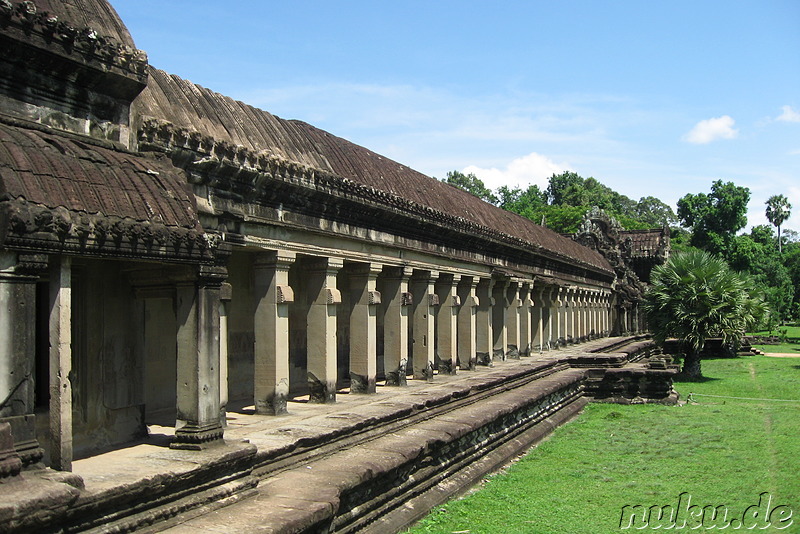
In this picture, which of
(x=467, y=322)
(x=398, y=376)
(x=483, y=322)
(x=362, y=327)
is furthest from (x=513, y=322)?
(x=362, y=327)

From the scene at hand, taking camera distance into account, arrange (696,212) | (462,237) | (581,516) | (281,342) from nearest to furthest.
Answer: (581,516)
(281,342)
(462,237)
(696,212)

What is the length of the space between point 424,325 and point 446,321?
4.96ft

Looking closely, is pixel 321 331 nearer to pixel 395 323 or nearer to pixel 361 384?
pixel 361 384

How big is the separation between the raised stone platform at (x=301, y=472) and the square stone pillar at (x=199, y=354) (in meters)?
0.32

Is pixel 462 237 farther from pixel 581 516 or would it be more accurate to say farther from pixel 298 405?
pixel 581 516

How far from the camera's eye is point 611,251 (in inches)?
1769

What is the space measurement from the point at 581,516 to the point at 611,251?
38616 mm

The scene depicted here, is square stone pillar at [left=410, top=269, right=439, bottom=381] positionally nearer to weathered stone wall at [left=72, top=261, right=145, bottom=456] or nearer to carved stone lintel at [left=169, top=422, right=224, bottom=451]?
weathered stone wall at [left=72, top=261, right=145, bottom=456]

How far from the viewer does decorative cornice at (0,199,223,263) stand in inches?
196

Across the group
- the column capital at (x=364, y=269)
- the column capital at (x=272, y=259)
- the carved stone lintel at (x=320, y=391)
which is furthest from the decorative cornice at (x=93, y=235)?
the column capital at (x=364, y=269)

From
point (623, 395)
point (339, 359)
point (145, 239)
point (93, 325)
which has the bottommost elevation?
point (623, 395)

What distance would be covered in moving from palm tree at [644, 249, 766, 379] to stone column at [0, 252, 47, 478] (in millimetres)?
22084

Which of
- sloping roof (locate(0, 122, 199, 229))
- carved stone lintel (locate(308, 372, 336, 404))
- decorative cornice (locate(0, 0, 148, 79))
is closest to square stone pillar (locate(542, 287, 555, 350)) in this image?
carved stone lintel (locate(308, 372, 336, 404))

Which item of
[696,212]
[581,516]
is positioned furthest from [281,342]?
[696,212]
